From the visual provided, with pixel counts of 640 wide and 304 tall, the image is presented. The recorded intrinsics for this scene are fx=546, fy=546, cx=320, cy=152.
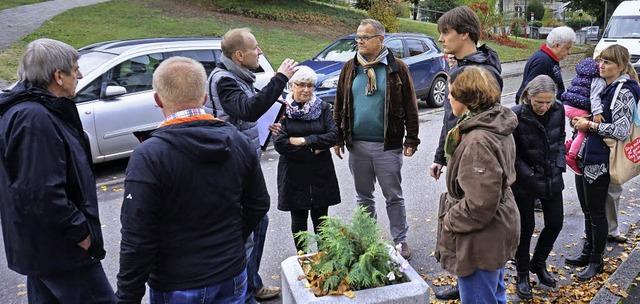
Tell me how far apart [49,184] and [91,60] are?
5.81 m

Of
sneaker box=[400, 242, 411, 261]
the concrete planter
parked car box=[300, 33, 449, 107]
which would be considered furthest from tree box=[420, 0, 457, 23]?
the concrete planter

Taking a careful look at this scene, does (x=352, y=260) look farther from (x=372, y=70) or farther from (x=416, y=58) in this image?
(x=416, y=58)

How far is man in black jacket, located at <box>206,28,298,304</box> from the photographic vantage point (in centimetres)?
356

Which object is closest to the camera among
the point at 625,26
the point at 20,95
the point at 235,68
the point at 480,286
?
the point at 20,95

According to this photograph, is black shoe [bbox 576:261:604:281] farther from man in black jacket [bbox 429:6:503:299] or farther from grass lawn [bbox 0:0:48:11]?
grass lawn [bbox 0:0:48:11]

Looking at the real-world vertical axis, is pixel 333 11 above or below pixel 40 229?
above

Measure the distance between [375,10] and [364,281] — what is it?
67.2 ft

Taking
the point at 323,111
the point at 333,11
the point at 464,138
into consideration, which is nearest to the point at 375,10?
the point at 333,11

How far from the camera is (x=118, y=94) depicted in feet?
24.4

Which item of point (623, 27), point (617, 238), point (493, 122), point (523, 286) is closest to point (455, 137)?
point (493, 122)

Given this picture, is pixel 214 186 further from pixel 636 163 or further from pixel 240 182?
pixel 636 163

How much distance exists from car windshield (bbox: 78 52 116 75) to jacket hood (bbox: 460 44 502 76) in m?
5.52

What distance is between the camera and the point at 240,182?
261cm

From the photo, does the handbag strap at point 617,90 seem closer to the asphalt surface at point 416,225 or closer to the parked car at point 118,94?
the asphalt surface at point 416,225
